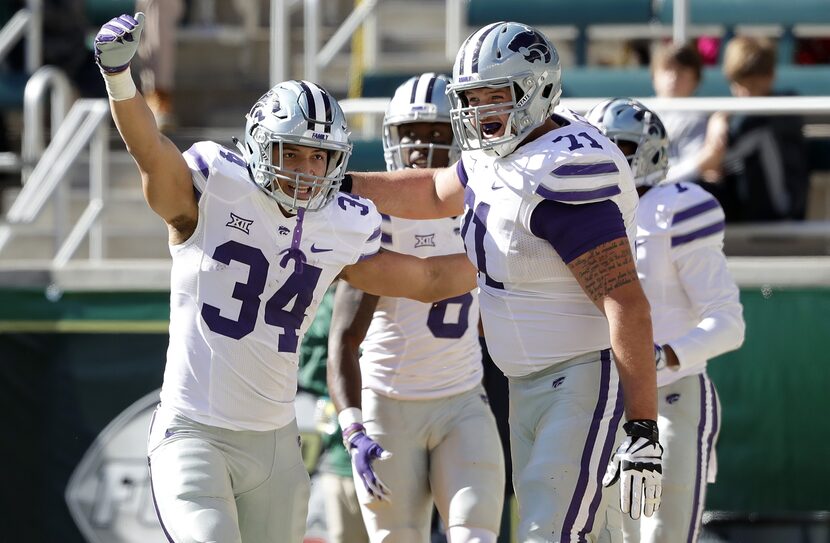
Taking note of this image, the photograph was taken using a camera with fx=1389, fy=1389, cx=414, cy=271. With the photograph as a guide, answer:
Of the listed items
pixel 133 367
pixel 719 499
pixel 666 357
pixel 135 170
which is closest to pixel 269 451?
pixel 666 357

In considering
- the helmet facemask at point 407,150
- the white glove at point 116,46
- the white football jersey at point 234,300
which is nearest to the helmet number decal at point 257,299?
the white football jersey at point 234,300

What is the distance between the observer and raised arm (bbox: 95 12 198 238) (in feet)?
11.3

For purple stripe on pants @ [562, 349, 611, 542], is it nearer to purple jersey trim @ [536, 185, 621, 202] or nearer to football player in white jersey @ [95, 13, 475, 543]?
purple jersey trim @ [536, 185, 621, 202]

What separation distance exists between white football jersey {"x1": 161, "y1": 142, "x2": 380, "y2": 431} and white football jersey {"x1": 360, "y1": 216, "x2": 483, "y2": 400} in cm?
93

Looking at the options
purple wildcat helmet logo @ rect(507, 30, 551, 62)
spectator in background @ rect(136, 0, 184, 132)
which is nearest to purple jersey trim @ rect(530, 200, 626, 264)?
purple wildcat helmet logo @ rect(507, 30, 551, 62)

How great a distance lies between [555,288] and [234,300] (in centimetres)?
84

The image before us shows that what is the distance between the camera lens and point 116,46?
11.2ft

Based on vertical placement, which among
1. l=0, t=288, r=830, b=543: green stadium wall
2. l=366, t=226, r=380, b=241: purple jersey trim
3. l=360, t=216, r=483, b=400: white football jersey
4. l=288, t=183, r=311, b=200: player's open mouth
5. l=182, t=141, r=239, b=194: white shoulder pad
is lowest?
l=0, t=288, r=830, b=543: green stadium wall

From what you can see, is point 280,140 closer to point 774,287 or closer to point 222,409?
point 222,409

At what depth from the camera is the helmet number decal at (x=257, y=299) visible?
12.0ft

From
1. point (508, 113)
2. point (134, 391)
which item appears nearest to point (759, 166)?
→ point (134, 391)

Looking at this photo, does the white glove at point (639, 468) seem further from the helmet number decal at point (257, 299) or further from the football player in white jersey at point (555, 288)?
the helmet number decal at point (257, 299)

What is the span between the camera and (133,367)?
20.6 feet

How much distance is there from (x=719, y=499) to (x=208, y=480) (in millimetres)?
3340
